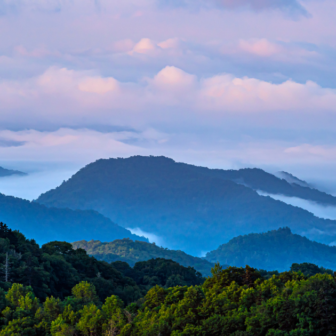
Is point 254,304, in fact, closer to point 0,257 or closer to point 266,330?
point 266,330

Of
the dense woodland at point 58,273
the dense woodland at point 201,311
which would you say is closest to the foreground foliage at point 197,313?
the dense woodland at point 201,311

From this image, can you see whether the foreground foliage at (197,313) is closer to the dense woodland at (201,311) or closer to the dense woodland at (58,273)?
the dense woodland at (201,311)

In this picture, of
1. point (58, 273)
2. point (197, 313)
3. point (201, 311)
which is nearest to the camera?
point (201, 311)

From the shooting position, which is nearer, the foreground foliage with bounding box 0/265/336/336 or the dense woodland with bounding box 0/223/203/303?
the foreground foliage with bounding box 0/265/336/336

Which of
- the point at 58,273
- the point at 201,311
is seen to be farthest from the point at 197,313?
the point at 58,273

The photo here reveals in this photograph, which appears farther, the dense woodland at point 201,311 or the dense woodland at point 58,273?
the dense woodland at point 58,273

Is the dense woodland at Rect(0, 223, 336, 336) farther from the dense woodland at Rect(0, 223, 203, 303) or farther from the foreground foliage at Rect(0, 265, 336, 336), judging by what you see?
the dense woodland at Rect(0, 223, 203, 303)

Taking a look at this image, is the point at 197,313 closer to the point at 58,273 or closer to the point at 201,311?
the point at 201,311

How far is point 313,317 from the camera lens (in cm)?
4828

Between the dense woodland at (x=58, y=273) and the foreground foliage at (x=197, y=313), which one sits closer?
the foreground foliage at (x=197, y=313)

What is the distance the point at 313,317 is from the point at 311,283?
4.24 metres

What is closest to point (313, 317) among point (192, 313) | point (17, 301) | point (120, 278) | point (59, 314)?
point (192, 313)

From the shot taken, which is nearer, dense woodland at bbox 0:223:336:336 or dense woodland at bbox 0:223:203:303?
dense woodland at bbox 0:223:336:336

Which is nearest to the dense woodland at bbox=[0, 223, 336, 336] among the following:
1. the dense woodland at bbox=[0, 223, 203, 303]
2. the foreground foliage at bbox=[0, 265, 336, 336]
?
the foreground foliage at bbox=[0, 265, 336, 336]
